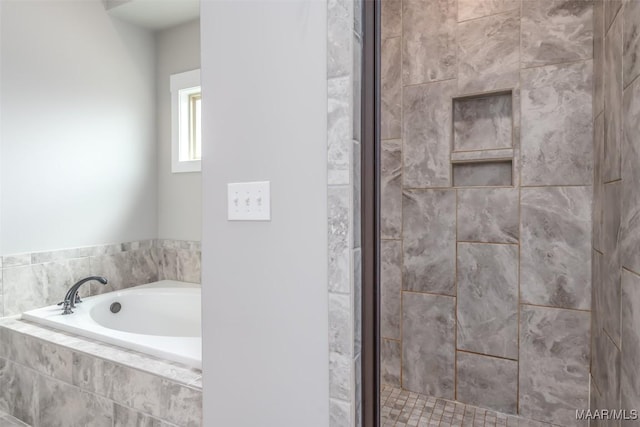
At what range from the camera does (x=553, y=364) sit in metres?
1.94

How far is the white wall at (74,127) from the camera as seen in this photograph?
2.26 meters

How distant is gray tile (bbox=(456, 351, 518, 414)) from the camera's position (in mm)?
2061

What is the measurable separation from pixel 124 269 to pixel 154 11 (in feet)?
6.43

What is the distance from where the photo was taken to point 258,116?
1.20 metres

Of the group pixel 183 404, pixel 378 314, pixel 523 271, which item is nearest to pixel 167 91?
pixel 183 404

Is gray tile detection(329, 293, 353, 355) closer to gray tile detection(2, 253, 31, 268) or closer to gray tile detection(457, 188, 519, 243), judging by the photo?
gray tile detection(457, 188, 519, 243)

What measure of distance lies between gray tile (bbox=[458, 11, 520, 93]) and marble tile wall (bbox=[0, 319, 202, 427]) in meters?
2.08

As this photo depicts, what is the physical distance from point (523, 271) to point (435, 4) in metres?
1.64

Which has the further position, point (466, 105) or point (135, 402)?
point (466, 105)

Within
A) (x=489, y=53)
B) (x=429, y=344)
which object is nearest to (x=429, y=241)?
(x=429, y=344)

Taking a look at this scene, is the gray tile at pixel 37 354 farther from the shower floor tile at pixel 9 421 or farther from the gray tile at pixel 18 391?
the shower floor tile at pixel 9 421

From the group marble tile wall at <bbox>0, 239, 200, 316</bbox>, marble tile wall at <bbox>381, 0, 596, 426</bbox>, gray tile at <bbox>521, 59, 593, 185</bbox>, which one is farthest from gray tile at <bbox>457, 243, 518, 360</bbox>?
marble tile wall at <bbox>0, 239, 200, 316</bbox>

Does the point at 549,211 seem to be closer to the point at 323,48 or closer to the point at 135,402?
the point at 323,48

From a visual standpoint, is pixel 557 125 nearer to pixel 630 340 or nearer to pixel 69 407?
pixel 630 340
